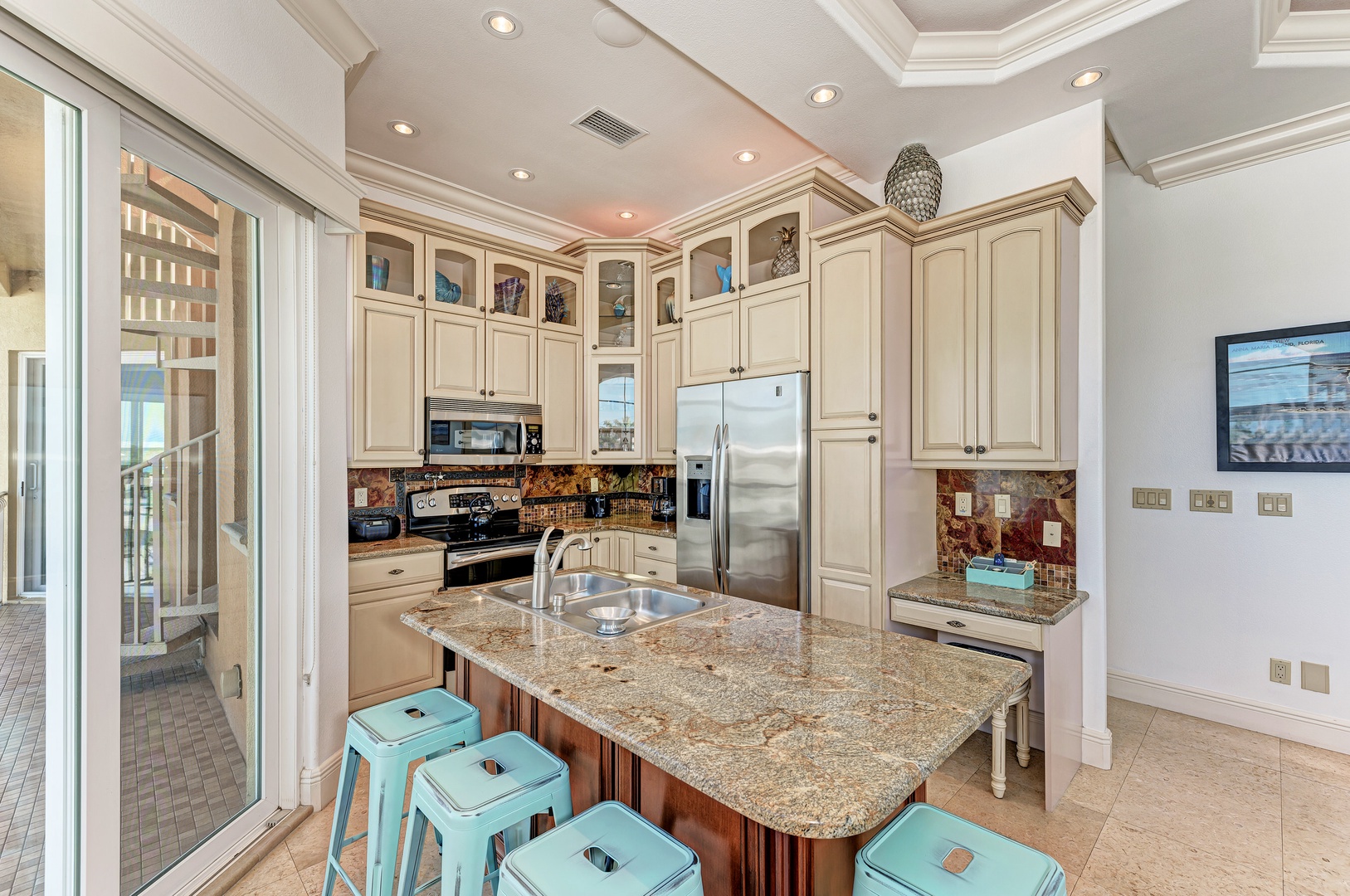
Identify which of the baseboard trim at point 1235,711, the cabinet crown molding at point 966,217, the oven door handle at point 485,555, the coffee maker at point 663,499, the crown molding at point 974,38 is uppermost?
the crown molding at point 974,38

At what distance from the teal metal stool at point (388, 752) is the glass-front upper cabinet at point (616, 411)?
2.42 metres

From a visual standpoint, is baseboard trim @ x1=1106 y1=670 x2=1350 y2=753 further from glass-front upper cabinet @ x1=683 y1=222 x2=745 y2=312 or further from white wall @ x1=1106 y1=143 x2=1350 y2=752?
glass-front upper cabinet @ x1=683 y1=222 x2=745 y2=312

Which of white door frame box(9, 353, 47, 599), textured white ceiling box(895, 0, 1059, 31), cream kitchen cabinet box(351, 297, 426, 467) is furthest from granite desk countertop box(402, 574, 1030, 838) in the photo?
textured white ceiling box(895, 0, 1059, 31)

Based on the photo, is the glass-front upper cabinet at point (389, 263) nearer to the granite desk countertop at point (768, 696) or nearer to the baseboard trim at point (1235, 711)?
the granite desk countertop at point (768, 696)

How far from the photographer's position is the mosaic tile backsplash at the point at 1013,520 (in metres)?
2.71

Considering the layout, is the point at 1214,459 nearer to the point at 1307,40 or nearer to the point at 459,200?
the point at 1307,40

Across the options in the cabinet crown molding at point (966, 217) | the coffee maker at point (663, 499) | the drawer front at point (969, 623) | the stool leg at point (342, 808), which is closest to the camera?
the stool leg at point (342, 808)

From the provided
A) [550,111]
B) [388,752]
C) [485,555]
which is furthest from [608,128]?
[388,752]

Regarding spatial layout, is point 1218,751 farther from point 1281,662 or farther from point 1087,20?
point 1087,20

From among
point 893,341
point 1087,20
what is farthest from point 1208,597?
point 1087,20

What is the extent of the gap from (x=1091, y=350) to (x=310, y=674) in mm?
3413

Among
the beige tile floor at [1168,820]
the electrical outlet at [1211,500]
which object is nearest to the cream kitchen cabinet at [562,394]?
the beige tile floor at [1168,820]

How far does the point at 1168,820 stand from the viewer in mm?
2215

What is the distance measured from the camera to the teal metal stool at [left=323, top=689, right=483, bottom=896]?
1.50 meters
